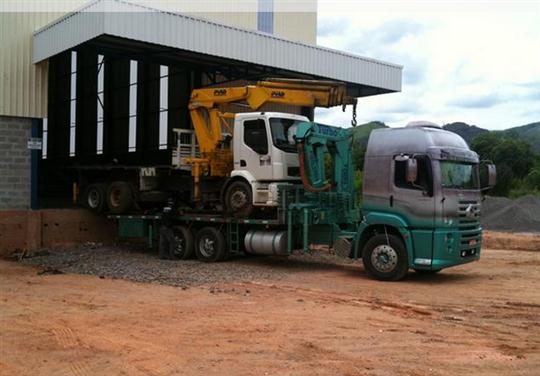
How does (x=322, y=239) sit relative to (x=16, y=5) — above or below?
below

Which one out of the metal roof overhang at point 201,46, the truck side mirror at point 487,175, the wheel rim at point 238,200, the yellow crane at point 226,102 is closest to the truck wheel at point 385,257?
the truck side mirror at point 487,175

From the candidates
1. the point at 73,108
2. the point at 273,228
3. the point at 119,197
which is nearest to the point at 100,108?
the point at 73,108

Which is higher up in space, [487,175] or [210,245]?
[487,175]

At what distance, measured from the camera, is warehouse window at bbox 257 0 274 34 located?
24.7m

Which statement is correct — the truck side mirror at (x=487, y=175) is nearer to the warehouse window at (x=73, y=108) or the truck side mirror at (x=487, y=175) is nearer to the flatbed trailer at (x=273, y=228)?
the flatbed trailer at (x=273, y=228)

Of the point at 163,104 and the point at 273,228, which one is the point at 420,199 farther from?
the point at 163,104

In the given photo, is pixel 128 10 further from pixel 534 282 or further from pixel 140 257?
pixel 534 282

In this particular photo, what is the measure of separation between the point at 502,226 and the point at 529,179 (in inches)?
904

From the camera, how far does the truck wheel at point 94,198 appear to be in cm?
1819

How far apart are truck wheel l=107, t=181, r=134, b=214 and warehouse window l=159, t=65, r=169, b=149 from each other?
807 cm

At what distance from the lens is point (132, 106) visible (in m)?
28.0

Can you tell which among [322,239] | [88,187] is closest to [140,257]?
[88,187]

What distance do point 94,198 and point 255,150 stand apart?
6.23 metres

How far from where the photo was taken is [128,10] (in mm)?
16547
